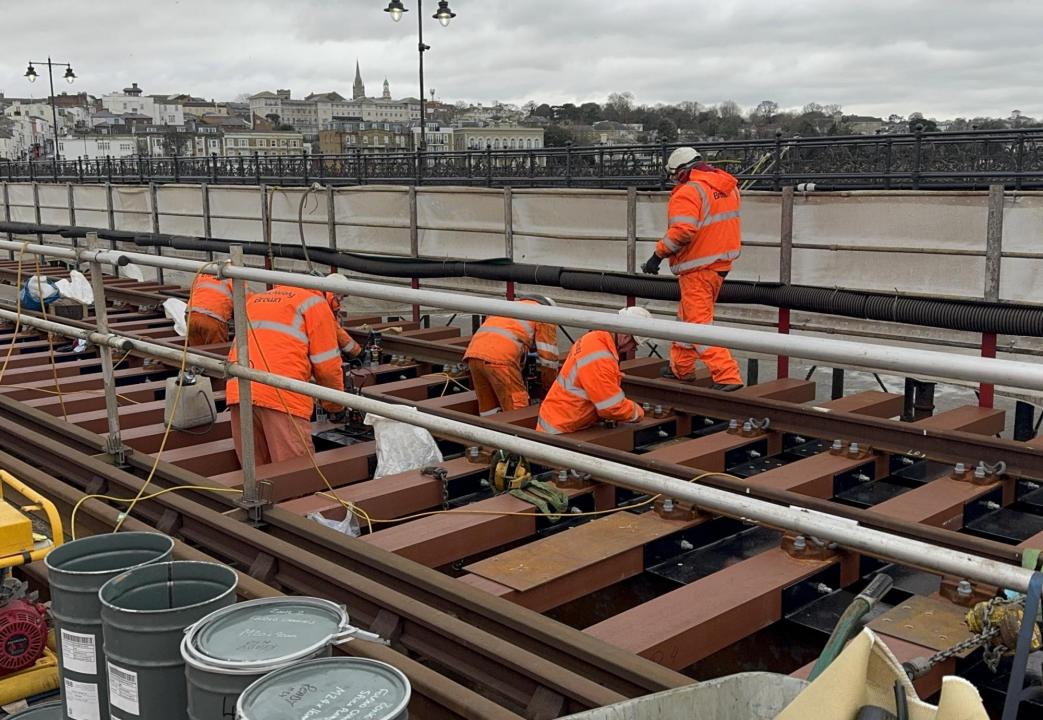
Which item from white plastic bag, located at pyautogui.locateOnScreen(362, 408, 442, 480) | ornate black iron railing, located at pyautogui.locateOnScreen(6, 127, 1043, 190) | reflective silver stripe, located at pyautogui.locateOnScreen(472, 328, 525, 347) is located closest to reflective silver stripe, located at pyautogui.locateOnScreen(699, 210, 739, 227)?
reflective silver stripe, located at pyautogui.locateOnScreen(472, 328, 525, 347)

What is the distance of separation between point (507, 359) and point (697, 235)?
216cm

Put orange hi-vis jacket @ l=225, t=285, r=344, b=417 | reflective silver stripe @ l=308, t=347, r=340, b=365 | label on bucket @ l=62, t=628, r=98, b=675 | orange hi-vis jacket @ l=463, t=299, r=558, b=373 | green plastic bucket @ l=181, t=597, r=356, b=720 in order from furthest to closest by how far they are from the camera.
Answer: orange hi-vis jacket @ l=463, t=299, r=558, b=373 < reflective silver stripe @ l=308, t=347, r=340, b=365 < orange hi-vis jacket @ l=225, t=285, r=344, b=417 < label on bucket @ l=62, t=628, r=98, b=675 < green plastic bucket @ l=181, t=597, r=356, b=720

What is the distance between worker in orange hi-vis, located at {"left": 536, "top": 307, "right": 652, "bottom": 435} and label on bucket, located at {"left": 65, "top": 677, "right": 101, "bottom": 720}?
12.6 feet

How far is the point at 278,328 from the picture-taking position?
20.6 ft

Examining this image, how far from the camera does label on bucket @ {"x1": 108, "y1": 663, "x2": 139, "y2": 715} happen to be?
283cm

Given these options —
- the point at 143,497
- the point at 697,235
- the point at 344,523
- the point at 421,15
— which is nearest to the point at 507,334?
the point at 697,235

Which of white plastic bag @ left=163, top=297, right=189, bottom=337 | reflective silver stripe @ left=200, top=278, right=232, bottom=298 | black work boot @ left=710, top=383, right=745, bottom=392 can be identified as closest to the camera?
black work boot @ left=710, top=383, right=745, bottom=392

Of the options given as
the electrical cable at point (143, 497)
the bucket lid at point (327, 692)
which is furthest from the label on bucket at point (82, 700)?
the electrical cable at point (143, 497)

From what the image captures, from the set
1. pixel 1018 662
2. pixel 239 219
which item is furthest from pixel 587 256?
pixel 1018 662

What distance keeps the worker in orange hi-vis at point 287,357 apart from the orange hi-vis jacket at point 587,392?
1453 millimetres

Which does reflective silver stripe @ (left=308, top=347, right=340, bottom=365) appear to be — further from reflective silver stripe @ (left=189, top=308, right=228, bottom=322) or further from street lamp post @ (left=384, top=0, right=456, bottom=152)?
street lamp post @ (left=384, top=0, right=456, bottom=152)

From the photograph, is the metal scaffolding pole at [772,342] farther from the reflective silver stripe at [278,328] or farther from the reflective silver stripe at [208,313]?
the reflective silver stripe at [208,313]

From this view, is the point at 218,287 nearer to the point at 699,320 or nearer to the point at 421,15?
the point at 699,320

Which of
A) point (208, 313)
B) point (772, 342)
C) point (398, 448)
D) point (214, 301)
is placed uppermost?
point (772, 342)
